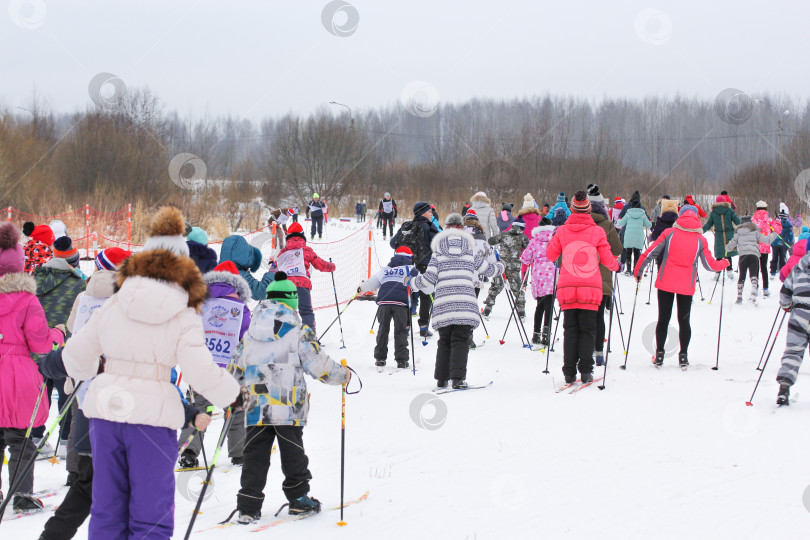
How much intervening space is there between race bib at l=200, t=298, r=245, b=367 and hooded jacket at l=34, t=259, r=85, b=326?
1.61 m

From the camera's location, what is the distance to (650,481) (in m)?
5.05

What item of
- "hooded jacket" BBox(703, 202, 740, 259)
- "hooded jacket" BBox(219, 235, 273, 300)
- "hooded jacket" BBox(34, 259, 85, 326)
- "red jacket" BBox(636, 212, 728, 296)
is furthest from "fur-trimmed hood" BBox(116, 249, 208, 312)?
"hooded jacket" BBox(703, 202, 740, 259)

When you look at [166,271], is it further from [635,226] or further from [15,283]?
[635,226]

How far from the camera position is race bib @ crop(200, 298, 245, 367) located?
5887 mm

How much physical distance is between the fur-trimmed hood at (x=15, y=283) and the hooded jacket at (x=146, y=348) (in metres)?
1.90

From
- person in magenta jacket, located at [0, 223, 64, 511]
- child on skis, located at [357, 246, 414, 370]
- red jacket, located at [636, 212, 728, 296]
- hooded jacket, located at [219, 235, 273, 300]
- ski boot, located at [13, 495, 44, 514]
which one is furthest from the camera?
child on skis, located at [357, 246, 414, 370]

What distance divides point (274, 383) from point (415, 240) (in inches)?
246

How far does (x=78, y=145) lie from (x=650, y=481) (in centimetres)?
3209

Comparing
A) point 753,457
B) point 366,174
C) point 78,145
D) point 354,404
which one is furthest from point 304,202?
point 753,457

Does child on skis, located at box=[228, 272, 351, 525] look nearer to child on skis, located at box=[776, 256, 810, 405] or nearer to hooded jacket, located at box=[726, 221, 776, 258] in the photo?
child on skis, located at box=[776, 256, 810, 405]

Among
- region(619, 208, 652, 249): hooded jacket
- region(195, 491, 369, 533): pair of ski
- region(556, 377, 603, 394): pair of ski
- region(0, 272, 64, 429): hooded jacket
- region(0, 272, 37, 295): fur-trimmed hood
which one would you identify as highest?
region(619, 208, 652, 249): hooded jacket

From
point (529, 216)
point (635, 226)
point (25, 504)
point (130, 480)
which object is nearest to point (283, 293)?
point (130, 480)

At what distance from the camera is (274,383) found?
4621 millimetres

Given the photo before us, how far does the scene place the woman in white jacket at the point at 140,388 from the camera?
343cm
